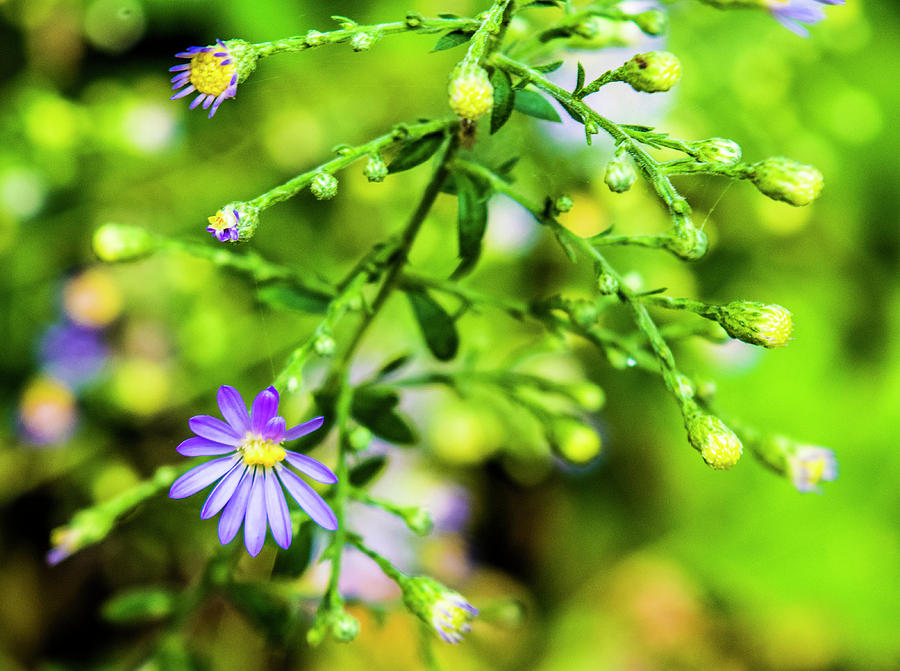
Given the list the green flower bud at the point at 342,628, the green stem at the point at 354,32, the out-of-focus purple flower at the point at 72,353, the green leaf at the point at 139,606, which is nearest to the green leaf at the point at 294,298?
the green stem at the point at 354,32

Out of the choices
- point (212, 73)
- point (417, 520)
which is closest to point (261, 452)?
point (417, 520)

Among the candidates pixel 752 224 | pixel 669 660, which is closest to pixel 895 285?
pixel 752 224

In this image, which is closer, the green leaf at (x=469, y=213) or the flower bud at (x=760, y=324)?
the flower bud at (x=760, y=324)

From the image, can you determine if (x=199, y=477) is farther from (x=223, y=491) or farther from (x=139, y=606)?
(x=139, y=606)

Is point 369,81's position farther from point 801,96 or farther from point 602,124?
point 602,124

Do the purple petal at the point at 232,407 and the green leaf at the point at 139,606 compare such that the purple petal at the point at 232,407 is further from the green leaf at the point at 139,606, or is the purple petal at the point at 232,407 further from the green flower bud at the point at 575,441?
the green leaf at the point at 139,606

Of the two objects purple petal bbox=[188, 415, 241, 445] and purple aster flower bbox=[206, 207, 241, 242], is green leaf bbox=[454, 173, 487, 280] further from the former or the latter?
purple petal bbox=[188, 415, 241, 445]

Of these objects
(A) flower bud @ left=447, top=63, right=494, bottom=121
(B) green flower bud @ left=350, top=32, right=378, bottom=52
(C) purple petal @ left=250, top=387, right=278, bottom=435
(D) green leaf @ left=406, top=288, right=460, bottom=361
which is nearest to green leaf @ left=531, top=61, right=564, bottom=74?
(A) flower bud @ left=447, top=63, right=494, bottom=121
